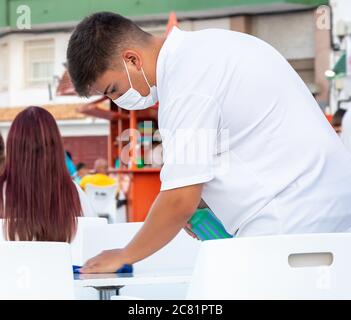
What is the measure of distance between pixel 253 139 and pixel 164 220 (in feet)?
0.96

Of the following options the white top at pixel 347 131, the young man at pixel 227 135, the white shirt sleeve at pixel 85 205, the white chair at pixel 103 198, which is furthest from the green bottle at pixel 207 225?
the white chair at pixel 103 198

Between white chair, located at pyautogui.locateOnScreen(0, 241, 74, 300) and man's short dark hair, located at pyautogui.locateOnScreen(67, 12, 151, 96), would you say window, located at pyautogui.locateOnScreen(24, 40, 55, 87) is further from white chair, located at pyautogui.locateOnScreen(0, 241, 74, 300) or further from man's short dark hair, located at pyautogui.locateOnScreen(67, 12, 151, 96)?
white chair, located at pyautogui.locateOnScreen(0, 241, 74, 300)

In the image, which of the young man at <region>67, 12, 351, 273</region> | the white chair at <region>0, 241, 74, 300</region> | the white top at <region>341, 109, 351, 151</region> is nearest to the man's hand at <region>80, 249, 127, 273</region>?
the young man at <region>67, 12, 351, 273</region>

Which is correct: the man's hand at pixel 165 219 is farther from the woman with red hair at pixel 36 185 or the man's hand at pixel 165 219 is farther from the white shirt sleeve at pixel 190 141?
the woman with red hair at pixel 36 185

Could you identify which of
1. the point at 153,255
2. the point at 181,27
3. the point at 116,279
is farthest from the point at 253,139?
the point at 181,27

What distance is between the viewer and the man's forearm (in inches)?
71.8

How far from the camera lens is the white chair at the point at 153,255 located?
289cm

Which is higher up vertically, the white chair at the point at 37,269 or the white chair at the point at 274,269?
the white chair at the point at 274,269

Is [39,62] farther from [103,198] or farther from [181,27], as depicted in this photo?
[103,198]

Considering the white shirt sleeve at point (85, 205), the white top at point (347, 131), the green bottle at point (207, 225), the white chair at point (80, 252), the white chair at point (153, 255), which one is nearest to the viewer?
the green bottle at point (207, 225)

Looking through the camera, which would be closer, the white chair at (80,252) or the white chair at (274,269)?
the white chair at (274,269)

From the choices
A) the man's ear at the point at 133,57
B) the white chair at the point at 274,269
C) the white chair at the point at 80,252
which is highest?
the man's ear at the point at 133,57

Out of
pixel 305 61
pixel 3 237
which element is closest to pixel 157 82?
pixel 3 237

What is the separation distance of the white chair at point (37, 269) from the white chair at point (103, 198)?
305 inches
